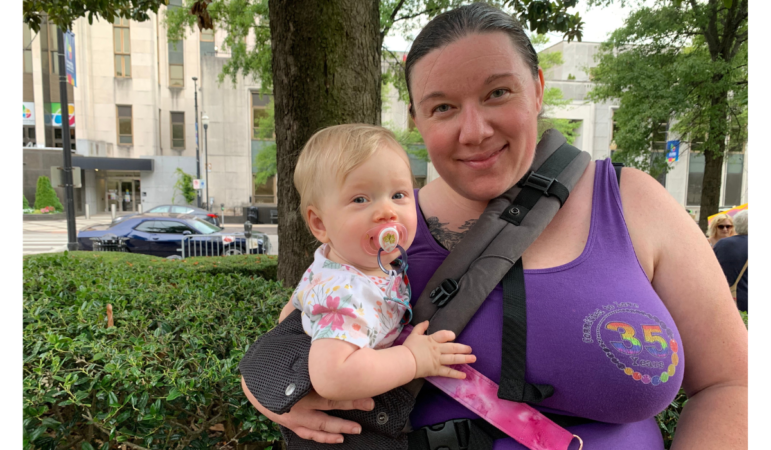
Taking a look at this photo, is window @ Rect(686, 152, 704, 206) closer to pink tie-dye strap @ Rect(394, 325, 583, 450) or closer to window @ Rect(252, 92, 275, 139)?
window @ Rect(252, 92, 275, 139)

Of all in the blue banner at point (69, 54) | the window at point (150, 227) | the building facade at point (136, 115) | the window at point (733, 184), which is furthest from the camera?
the window at point (733, 184)

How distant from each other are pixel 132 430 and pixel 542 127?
6.89 feet

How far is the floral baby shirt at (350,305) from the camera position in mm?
1279

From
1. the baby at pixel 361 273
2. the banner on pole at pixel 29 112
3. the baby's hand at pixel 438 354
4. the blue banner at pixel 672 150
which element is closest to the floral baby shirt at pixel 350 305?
the baby at pixel 361 273

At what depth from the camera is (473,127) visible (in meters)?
1.46

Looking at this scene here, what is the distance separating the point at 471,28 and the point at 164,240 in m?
13.9

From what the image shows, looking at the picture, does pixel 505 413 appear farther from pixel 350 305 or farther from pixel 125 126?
pixel 125 126

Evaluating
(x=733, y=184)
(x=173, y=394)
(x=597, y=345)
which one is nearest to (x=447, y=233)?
(x=597, y=345)

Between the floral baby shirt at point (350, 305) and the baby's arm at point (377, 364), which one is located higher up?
the floral baby shirt at point (350, 305)

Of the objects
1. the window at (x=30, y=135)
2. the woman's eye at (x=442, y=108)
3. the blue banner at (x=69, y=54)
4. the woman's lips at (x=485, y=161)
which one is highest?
→ the window at (x=30, y=135)

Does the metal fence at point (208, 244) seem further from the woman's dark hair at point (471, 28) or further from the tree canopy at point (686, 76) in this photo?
the woman's dark hair at point (471, 28)

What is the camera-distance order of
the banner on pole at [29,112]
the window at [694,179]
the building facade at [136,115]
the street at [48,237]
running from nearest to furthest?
the street at [48,237] < the building facade at [136,115] < the window at [694,179] < the banner on pole at [29,112]

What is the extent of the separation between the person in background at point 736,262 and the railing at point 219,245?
1099cm

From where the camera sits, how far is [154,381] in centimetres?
195
